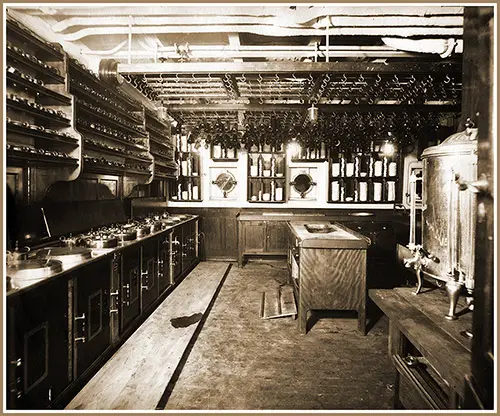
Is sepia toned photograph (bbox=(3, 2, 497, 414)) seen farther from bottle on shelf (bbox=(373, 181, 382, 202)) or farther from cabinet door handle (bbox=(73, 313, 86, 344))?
bottle on shelf (bbox=(373, 181, 382, 202))

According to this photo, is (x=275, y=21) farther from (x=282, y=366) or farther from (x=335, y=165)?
(x=335, y=165)

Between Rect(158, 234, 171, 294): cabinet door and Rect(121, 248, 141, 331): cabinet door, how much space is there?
2.77 ft

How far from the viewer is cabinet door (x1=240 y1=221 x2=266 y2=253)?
7.57 metres

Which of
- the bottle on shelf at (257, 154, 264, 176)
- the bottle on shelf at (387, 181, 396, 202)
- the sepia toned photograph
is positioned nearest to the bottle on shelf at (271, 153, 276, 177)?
the bottle on shelf at (257, 154, 264, 176)

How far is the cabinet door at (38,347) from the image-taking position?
202 centimetres

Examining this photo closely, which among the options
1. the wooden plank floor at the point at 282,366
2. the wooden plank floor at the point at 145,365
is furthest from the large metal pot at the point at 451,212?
the wooden plank floor at the point at 145,365

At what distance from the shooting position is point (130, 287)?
382 centimetres

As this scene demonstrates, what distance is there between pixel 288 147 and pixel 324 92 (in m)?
1.97

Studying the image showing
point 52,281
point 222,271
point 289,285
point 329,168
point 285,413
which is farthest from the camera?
point 329,168

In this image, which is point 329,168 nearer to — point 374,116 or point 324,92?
point 374,116

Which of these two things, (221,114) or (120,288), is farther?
(221,114)

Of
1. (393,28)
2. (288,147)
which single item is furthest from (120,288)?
(288,147)

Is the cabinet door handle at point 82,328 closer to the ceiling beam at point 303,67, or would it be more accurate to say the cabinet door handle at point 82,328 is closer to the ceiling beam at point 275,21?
the ceiling beam at point 303,67

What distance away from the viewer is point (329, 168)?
8.12 meters
